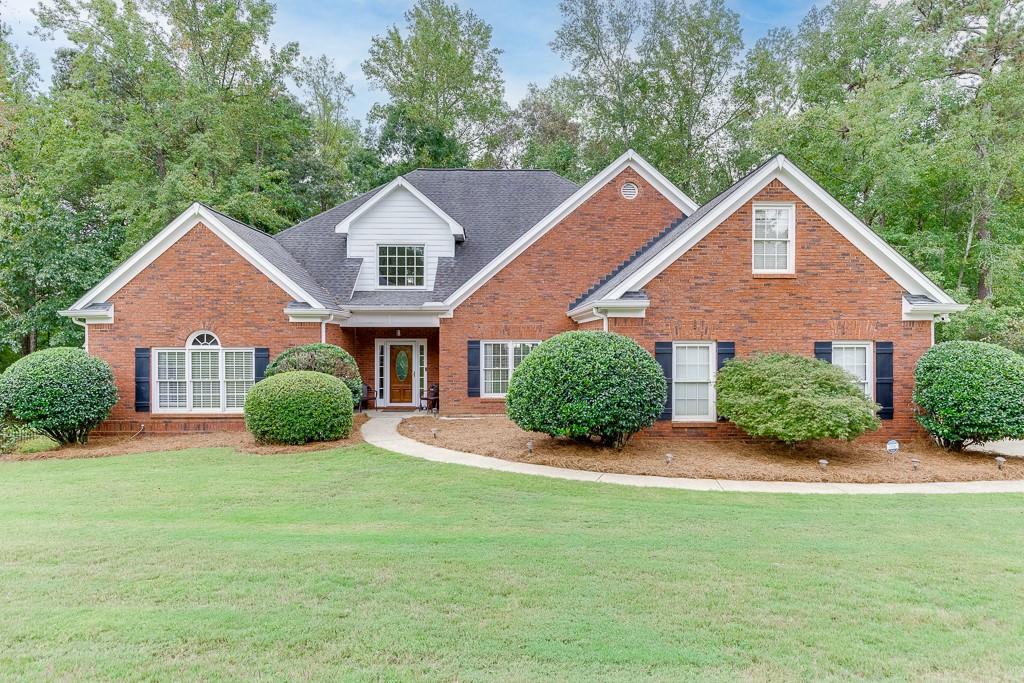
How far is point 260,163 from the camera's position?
27609 millimetres


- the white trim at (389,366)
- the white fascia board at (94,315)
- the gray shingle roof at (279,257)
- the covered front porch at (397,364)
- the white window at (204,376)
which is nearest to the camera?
the white fascia board at (94,315)

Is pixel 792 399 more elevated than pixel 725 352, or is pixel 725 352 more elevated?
pixel 725 352

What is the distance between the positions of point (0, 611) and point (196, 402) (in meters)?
11.4

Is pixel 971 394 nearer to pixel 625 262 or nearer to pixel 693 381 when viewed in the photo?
pixel 693 381

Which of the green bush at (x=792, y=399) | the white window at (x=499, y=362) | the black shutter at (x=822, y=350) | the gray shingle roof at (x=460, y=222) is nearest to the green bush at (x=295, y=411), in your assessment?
the white window at (x=499, y=362)

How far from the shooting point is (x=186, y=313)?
568 inches

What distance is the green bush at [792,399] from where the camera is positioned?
9.79 m

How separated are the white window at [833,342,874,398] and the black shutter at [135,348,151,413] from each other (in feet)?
54.4

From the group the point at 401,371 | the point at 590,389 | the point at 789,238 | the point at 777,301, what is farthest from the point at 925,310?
the point at 401,371

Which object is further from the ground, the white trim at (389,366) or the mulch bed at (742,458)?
the white trim at (389,366)

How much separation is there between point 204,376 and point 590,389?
10488 millimetres

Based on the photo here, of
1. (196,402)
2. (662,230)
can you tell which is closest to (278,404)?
(196,402)

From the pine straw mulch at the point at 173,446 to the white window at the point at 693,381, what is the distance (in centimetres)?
705

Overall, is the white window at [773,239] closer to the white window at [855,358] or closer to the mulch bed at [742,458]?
the white window at [855,358]
